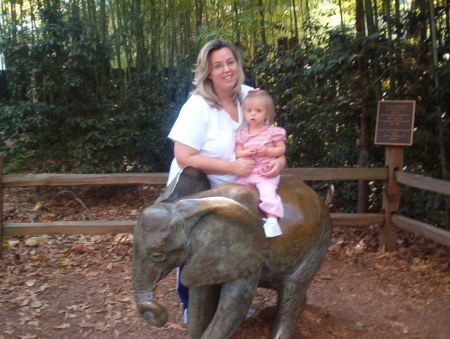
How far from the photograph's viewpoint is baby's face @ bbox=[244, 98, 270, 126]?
7.57ft

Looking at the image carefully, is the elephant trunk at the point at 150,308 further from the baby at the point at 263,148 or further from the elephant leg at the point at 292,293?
the elephant leg at the point at 292,293

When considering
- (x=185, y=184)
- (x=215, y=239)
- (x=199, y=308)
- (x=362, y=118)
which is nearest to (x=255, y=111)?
(x=185, y=184)

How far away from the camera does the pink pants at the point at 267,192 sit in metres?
2.30

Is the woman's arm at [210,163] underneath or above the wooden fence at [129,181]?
above

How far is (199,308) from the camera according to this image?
2518 mm

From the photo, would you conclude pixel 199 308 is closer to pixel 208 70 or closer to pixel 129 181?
pixel 208 70

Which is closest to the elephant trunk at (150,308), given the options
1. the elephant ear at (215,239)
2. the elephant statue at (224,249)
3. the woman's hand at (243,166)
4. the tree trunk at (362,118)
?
the elephant statue at (224,249)

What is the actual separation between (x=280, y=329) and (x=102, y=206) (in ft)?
16.5

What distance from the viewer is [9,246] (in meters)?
5.11

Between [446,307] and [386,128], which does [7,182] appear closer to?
[386,128]

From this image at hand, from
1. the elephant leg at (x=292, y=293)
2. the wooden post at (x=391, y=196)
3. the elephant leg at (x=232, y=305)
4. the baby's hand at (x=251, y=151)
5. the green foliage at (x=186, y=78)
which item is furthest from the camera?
the green foliage at (x=186, y=78)

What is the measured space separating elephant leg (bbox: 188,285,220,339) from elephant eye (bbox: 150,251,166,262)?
0.54 meters

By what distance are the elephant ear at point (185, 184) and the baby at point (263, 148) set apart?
22 cm

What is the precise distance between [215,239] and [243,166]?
44 cm
